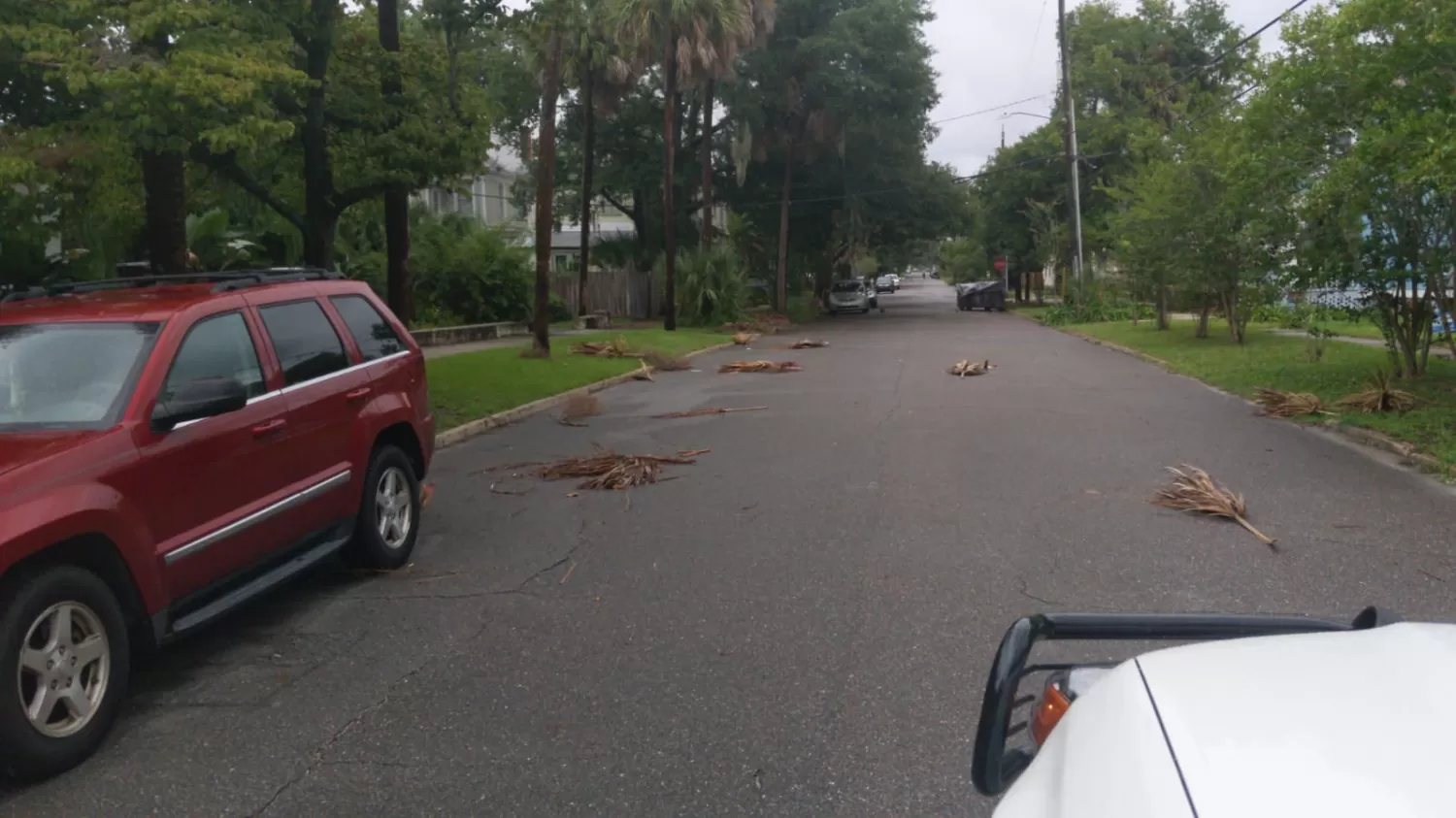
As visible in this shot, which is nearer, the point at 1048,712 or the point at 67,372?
the point at 1048,712

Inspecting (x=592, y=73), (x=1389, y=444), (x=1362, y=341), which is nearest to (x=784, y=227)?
(x=592, y=73)

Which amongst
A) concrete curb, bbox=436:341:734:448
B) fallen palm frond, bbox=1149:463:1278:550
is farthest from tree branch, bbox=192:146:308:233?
fallen palm frond, bbox=1149:463:1278:550

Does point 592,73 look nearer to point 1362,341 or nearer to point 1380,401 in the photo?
point 1362,341

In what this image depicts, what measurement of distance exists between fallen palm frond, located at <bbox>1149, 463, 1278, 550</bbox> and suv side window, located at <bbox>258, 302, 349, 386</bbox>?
6.20 meters

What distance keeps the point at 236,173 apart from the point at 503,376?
547 centimetres

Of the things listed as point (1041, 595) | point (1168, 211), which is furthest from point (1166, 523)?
point (1168, 211)

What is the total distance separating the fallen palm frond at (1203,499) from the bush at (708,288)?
28190 millimetres

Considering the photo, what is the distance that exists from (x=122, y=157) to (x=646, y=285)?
32.3 meters

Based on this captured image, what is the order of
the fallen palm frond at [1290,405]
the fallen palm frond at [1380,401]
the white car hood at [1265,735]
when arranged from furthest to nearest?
the fallen palm frond at [1290,405] < the fallen palm frond at [1380,401] < the white car hood at [1265,735]

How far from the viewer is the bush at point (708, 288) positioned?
123ft

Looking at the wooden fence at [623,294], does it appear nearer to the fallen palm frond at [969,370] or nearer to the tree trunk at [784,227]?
the tree trunk at [784,227]

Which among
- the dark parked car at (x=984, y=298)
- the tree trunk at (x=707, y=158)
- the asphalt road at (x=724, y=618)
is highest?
the tree trunk at (x=707, y=158)

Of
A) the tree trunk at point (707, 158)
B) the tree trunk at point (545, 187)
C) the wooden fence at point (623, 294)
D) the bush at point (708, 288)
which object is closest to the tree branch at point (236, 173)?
the tree trunk at point (545, 187)

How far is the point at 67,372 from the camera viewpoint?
5820 millimetres
